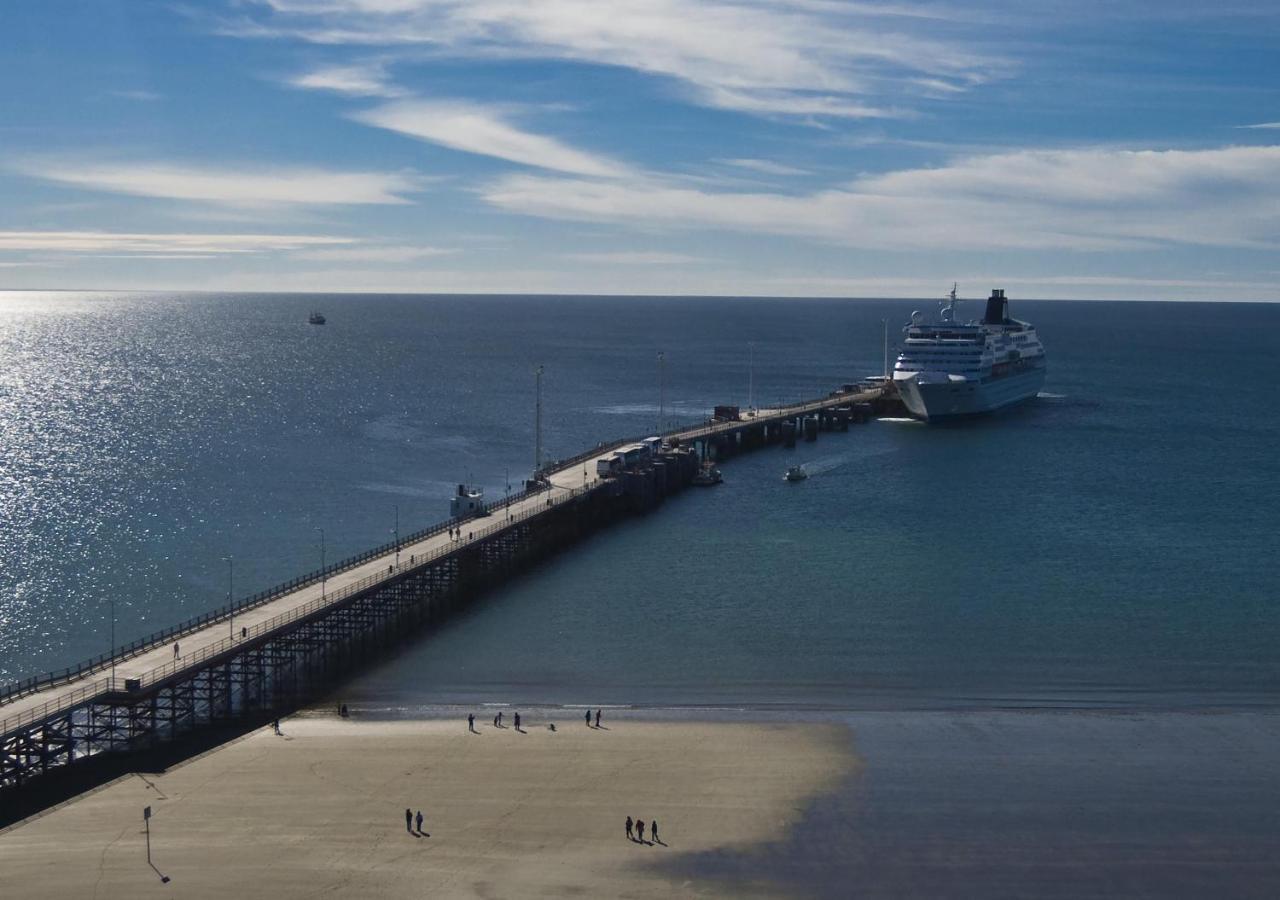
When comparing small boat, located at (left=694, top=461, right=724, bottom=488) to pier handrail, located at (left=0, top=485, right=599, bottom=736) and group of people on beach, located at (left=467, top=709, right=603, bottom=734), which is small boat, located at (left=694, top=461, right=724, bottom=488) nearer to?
pier handrail, located at (left=0, top=485, right=599, bottom=736)

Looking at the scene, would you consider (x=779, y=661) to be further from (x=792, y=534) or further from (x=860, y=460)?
(x=860, y=460)

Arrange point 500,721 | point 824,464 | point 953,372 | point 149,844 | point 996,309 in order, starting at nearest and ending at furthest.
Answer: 1. point 149,844
2. point 500,721
3. point 824,464
4. point 953,372
5. point 996,309

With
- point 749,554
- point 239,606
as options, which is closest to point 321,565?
point 239,606

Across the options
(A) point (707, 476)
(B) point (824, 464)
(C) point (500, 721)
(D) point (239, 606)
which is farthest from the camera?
(B) point (824, 464)

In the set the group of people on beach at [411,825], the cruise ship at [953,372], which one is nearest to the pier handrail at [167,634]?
the group of people on beach at [411,825]

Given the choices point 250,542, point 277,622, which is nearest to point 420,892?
point 277,622

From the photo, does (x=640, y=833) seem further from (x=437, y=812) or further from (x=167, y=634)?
(x=167, y=634)
